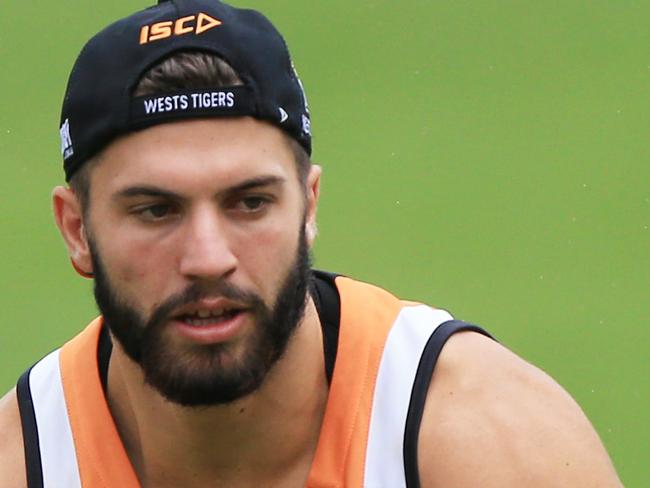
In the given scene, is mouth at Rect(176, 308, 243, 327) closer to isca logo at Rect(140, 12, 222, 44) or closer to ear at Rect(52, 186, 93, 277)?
ear at Rect(52, 186, 93, 277)

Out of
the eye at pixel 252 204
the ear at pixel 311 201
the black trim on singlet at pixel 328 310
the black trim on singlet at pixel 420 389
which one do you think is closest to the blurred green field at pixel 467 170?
the black trim on singlet at pixel 328 310

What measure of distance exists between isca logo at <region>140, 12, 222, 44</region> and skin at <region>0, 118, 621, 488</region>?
0.17m

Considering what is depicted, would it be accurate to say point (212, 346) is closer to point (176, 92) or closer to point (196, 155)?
point (196, 155)

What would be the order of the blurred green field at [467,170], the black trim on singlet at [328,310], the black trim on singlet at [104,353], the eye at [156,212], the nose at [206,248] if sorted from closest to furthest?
the nose at [206,248], the eye at [156,212], the black trim on singlet at [328,310], the black trim on singlet at [104,353], the blurred green field at [467,170]

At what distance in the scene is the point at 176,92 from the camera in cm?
284

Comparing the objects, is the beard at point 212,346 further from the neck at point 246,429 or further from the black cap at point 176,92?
the black cap at point 176,92

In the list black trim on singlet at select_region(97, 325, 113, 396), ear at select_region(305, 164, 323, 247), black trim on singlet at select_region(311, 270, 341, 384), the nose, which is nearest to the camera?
Result: the nose

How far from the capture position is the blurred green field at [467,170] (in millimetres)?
4984

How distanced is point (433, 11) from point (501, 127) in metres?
0.55

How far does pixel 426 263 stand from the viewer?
17.0 ft

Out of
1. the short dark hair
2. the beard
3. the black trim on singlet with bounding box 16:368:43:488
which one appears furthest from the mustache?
the black trim on singlet with bounding box 16:368:43:488

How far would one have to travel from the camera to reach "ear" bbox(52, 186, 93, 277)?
10.00ft

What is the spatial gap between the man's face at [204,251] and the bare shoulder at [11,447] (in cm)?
33

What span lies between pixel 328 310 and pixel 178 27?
1.98 feet
